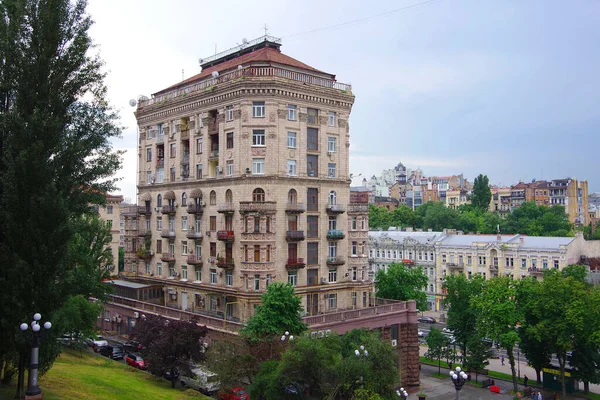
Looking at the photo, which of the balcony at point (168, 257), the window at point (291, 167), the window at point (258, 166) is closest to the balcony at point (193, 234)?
the balcony at point (168, 257)

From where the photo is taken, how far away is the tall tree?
77.8 ft

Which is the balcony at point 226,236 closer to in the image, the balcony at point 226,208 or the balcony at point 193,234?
the balcony at point 226,208

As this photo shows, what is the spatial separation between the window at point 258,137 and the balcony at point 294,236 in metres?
8.69

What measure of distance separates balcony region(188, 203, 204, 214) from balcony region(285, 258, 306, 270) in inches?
437

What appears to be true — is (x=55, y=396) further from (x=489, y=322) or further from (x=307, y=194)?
(x=489, y=322)

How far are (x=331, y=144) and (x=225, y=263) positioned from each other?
15933 mm

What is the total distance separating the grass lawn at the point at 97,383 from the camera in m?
29.6

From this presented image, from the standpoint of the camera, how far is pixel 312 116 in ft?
173

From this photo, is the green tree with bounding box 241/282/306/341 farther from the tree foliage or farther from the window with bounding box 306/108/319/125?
the window with bounding box 306/108/319/125

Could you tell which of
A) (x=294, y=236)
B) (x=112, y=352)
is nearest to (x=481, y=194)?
(x=294, y=236)

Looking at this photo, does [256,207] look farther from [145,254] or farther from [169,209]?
[145,254]

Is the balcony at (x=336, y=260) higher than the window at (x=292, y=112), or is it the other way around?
the window at (x=292, y=112)

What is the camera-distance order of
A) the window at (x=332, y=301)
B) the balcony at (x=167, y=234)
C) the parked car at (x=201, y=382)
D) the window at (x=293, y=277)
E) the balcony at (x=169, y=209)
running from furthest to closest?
the balcony at (x=167, y=234), the balcony at (x=169, y=209), the window at (x=332, y=301), the window at (x=293, y=277), the parked car at (x=201, y=382)

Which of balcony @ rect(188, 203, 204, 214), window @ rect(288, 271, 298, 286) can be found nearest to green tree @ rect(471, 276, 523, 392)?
window @ rect(288, 271, 298, 286)
